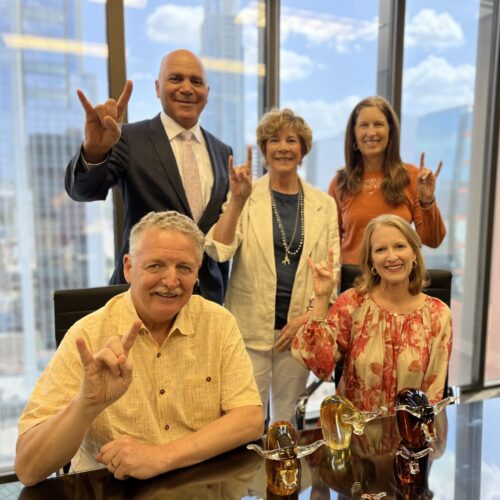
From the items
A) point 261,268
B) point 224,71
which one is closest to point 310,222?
point 261,268

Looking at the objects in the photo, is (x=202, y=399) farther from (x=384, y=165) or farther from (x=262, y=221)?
(x=384, y=165)

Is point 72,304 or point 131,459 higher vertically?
point 72,304

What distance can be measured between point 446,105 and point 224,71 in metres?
1.70

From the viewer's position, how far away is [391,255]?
1.72 m

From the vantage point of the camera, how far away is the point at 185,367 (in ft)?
4.21

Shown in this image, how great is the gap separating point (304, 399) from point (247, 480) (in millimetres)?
789

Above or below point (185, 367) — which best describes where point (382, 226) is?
above

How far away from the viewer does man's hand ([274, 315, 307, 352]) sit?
79.7 inches

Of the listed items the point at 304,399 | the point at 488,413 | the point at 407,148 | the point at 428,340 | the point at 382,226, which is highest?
the point at 407,148

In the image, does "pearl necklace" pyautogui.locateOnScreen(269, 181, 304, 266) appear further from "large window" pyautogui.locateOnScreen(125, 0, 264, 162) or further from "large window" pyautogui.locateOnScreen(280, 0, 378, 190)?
"large window" pyautogui.locateOnScreen(280, 0, 378, 190)

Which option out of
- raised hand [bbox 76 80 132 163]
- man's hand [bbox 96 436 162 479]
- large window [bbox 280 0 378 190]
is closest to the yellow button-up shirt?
man's hand [bbox 96 436 162 479]

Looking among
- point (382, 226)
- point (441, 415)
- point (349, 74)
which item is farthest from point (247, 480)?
point (349, 74)

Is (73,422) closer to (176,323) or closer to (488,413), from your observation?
(176,323)

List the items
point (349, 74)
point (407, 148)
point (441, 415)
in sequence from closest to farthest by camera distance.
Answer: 1. point (441, 415)
2. point (349, 74)
3. point (407, 148)
